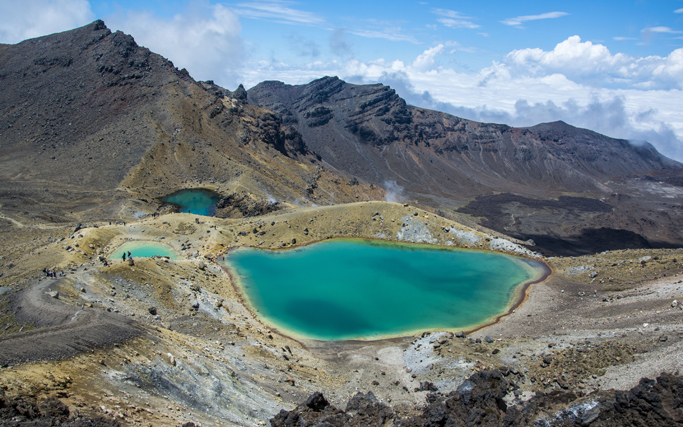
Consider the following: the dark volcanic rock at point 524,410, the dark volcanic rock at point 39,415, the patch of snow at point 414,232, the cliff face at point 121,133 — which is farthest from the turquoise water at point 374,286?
the cliff face at point 121,133

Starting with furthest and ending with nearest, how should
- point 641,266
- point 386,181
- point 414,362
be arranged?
point 386,181 < point 641,266 < point 414,362

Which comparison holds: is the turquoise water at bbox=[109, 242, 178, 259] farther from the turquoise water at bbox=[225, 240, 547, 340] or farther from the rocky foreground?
the turquoise water at bbox=[225, 240, 547, 340]

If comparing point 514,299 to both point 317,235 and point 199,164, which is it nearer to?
point 317,235

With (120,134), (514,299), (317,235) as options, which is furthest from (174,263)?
(120,134)

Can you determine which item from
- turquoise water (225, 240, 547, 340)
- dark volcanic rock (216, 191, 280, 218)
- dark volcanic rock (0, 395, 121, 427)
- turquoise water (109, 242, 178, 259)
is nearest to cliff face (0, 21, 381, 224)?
dark volcanic rock (216, 191, 280, 218)

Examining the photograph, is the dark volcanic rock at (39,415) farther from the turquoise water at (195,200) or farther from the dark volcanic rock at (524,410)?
→ the turquoise water at (195,200)

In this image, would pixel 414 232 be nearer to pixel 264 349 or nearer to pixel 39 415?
pixel 264 349
